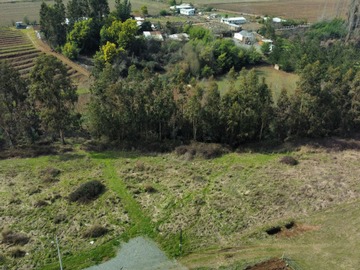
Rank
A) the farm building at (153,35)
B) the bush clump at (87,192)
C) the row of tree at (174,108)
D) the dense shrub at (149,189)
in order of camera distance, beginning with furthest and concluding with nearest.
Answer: the farm building at (153,35)
the row of tree at (174,108)
the dense shrub at (149,189)
the bush clump at (87,192)

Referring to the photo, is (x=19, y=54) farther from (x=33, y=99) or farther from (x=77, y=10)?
(x=33, y=99)

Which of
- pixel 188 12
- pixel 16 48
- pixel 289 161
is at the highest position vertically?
pixel 188 12

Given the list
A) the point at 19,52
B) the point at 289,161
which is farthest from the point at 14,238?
the point at 19,52

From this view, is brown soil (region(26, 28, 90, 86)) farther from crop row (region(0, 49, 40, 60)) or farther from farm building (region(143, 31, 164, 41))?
farm building (region(143, 31, 164, 41))

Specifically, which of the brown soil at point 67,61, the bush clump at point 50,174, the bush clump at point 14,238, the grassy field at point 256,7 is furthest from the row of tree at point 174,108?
the grassy field at point 256,7

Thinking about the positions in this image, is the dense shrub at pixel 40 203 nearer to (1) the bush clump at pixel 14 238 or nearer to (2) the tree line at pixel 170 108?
(1) the bush clump at pixel 14 238

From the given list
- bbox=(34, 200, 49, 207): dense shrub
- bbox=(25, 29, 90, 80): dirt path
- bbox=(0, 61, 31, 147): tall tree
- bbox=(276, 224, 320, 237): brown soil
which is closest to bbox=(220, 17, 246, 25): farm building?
bbox=(25, 29, 90, 80): dirt path

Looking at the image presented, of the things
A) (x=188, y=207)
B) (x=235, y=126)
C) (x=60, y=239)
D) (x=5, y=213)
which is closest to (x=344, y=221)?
(x=188, y=207)
